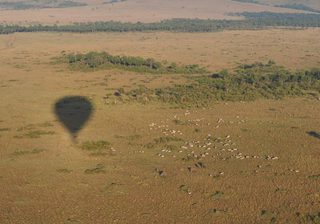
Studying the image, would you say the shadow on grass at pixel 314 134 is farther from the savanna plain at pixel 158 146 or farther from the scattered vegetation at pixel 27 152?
the scattered vegetation at pixel 27 152

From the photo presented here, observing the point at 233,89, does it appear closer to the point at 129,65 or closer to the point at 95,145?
the point at 129,65

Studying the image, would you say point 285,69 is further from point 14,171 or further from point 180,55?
point 14,171

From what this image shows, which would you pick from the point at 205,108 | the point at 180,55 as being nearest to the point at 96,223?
the point at 205,108

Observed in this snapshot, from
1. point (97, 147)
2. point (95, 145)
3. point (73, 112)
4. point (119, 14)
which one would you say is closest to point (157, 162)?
point (97, 147)

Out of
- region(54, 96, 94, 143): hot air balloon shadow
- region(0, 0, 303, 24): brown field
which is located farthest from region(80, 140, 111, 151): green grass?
region(0, 0, 303, 24): brown field

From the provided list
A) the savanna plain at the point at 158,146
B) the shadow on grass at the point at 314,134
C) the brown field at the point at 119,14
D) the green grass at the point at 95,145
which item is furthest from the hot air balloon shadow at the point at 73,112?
the brown field at the point at 119,14

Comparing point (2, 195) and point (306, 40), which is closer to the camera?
point (2, 195)
